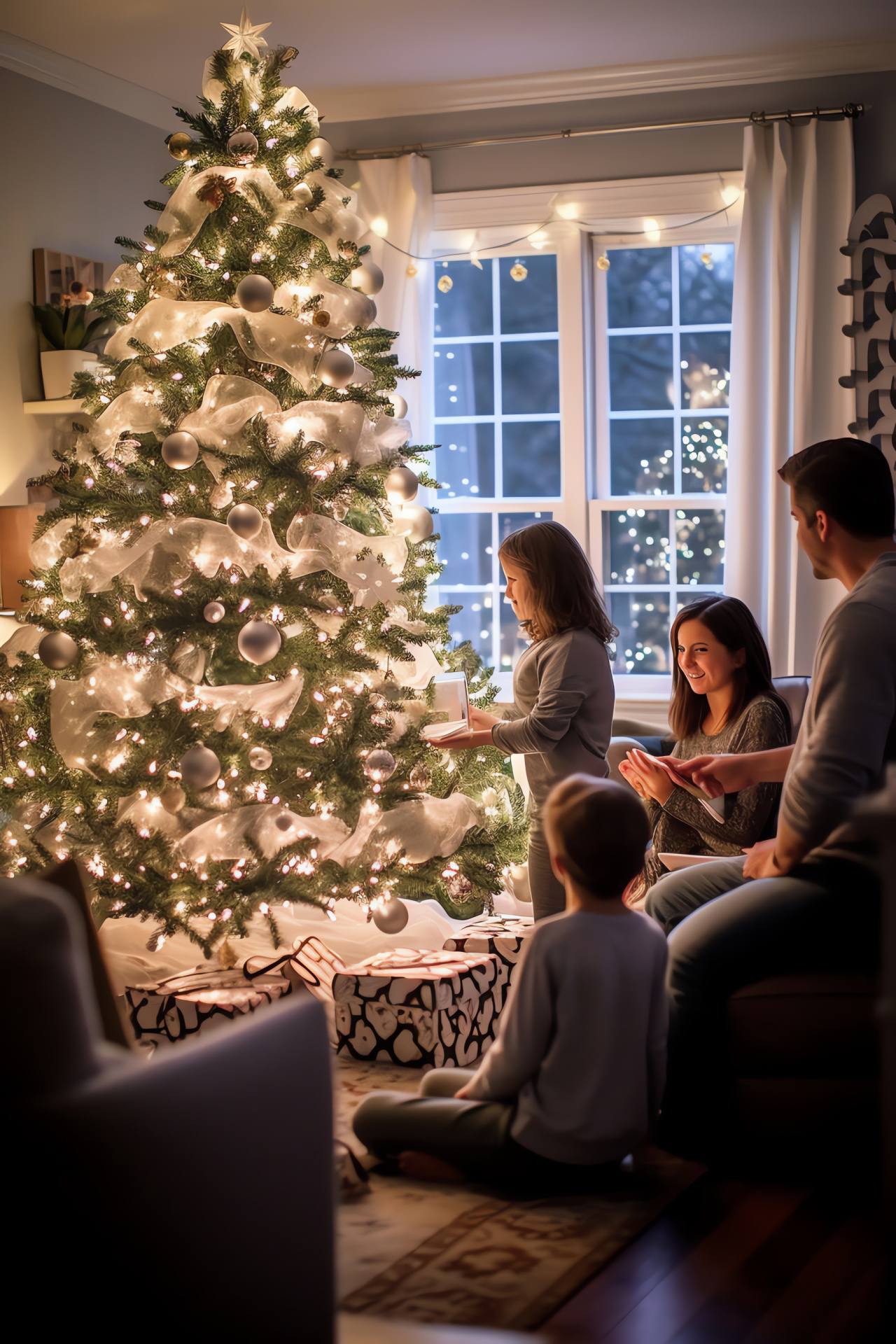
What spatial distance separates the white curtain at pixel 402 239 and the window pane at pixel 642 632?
1.29m

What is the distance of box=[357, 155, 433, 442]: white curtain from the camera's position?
4.59m

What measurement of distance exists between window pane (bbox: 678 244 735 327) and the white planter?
2.32 metres

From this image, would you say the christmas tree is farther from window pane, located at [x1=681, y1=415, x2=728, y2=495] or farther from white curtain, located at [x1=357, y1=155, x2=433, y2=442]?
window pane, located at [x1=681, y1=415, x2=728, y2=495]

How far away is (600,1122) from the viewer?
197 cm

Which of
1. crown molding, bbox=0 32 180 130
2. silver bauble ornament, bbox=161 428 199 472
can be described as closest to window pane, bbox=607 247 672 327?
crown molding, bbox=0 32 180 130

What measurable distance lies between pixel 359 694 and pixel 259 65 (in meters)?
1.63

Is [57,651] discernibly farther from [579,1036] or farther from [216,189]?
[579,1036]

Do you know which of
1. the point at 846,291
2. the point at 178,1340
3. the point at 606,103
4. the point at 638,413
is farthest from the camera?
the point at 638,413

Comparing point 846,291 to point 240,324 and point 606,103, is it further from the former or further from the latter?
point 240,324

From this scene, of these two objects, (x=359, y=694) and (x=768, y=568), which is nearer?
(x=359, y=694)

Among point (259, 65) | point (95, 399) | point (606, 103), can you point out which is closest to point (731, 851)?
point (95, 399)

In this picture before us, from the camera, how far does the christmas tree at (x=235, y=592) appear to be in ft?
8.91

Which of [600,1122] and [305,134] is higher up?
[305,134]

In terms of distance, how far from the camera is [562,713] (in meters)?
2.85
